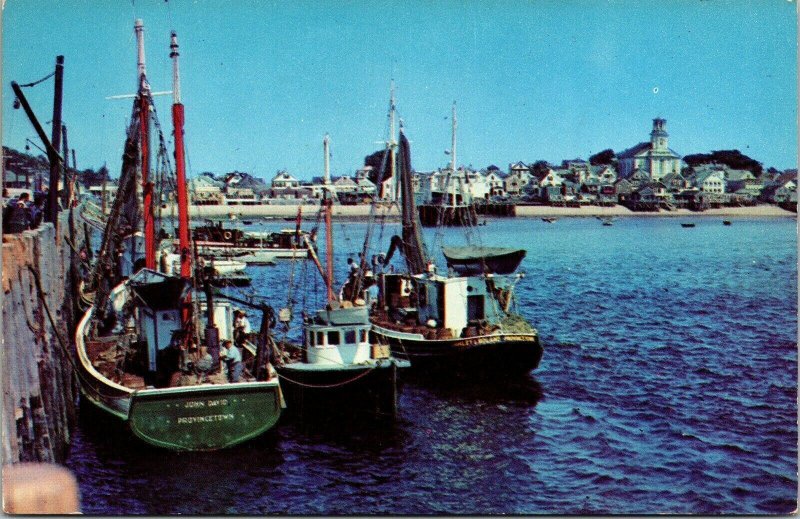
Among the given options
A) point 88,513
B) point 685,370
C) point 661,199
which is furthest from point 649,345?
point 661,199

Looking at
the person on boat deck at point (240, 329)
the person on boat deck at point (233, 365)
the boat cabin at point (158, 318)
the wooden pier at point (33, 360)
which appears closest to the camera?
the wooden pier at point (33, 360)

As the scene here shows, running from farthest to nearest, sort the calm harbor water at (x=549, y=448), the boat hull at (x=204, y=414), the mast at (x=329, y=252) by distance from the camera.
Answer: the mast at (x=329, y=252)
the boat hull at (x=204, y=414)
the calm harbor water at (x=549, y=448)

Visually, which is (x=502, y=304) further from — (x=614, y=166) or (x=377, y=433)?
(x=614, y=166)

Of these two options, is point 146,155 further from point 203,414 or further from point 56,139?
point 203,414

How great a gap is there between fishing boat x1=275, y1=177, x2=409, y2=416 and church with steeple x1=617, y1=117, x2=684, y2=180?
12377mm

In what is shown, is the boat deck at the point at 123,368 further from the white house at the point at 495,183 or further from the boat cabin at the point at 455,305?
the white house at the point at 495,183

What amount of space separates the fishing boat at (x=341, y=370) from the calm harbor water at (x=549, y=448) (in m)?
0.62

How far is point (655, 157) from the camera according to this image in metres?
70.1

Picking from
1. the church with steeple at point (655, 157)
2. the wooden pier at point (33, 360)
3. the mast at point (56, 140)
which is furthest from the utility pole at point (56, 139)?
the church with steeple at point (655, 157)

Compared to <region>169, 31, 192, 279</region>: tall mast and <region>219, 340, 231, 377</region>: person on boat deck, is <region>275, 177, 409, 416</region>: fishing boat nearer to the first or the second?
<region>219, 340, 231, 377</region>: person on boat deck

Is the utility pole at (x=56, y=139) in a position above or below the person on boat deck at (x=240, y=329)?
above

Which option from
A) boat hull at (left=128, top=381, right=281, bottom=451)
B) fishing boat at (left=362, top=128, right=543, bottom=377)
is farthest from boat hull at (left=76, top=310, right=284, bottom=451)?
fishing boat at (left=362, top=128, right=543, bottom=377)

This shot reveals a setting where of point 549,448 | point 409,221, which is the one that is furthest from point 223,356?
point 409,221

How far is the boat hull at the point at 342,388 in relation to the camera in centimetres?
2342
